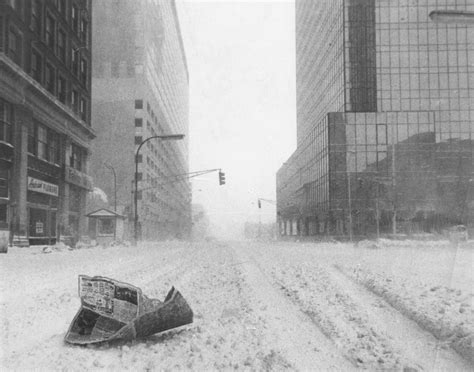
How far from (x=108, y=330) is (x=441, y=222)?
59892 mm

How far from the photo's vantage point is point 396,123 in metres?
63.9

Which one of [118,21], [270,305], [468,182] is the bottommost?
[270,305]

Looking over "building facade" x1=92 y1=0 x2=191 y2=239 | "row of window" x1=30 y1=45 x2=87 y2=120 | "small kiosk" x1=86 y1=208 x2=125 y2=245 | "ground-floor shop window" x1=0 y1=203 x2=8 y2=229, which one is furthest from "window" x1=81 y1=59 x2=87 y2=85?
"building facade" x1=92 y1=0 x2=191 y2=239

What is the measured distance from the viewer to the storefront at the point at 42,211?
2934 centimetres

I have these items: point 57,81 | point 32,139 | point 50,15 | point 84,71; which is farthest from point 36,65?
point 84,71

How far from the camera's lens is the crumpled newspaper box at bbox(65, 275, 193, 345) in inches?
217

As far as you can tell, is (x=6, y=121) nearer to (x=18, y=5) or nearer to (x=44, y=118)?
(x=44, y=118)

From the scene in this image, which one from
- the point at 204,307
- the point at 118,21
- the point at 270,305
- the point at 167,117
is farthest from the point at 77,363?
the point at 167,117

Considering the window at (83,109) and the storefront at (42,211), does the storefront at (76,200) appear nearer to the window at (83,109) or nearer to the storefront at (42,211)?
the storefront at (42,211)

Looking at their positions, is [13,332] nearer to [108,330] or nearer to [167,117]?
[108,330]

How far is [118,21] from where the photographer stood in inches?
2795

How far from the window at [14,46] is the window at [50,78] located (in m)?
4.35

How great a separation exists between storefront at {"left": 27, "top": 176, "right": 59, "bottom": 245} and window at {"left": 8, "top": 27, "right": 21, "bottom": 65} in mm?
6408

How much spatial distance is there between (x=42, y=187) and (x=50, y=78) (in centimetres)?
714
